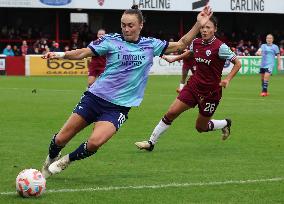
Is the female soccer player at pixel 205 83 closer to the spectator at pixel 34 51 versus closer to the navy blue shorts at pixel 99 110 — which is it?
the navy blue shorts at pixel 99 110

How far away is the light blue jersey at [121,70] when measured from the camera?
9406mm

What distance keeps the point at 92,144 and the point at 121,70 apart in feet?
3.15

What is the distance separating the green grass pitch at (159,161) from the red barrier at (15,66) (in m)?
20.8

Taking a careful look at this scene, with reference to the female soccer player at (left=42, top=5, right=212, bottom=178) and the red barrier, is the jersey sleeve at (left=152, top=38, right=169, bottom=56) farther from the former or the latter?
the red barrier

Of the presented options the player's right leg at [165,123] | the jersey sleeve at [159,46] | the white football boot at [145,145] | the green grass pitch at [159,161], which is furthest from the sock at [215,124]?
the jersey sleeve at [159,46]

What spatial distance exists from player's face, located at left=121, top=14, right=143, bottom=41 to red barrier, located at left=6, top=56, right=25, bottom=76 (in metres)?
32.9

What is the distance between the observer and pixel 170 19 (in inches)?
2311

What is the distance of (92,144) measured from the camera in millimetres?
9211

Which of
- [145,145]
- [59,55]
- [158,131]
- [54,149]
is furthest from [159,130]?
[59,55]

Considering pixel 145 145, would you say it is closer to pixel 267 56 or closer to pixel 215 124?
pixel 215 124

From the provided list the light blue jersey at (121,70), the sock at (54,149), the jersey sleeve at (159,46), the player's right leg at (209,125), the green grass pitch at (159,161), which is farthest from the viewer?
the player's right leg at (209,125)

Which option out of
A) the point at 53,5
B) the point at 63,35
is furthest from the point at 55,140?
the point at 63,35

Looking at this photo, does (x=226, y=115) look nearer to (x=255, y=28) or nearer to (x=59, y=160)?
(x=59, y=160)

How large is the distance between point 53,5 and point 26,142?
36.0 metres
